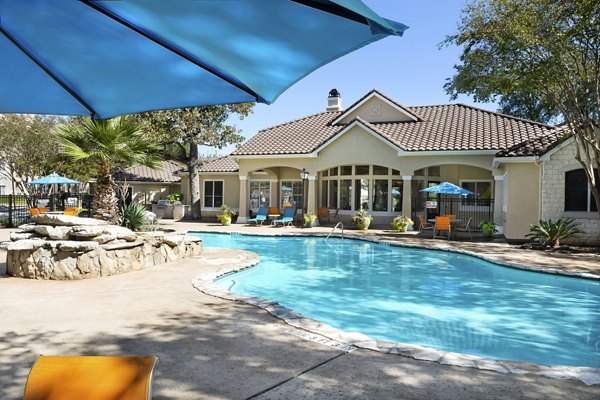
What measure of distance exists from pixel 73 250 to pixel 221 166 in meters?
21.7

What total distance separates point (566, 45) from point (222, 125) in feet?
64.0

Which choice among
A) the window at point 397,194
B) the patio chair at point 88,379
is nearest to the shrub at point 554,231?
the window at point 397,194

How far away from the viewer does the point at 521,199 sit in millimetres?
18188

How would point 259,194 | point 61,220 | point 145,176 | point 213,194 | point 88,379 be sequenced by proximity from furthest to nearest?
point 145,176
point 213,194
point 259,194
point 61,220
point 88,379

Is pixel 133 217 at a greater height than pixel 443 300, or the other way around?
pixel 133 217

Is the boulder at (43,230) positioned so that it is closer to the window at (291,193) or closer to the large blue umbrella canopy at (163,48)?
the large blue umbrella canopy at (163,48)

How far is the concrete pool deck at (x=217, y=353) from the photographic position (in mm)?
4148

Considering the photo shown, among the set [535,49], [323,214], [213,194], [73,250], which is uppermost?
[535,49]

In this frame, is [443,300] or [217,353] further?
[443,300]

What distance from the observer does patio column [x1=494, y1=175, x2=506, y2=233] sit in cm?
2056

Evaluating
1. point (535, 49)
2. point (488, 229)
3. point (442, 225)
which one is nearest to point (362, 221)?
point (442, 225)

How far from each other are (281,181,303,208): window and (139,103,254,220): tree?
14.0 ft

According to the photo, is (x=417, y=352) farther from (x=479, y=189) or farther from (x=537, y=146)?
(x=479, y=189)

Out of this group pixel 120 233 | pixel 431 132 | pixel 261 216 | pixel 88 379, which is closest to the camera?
pixel 88 379
